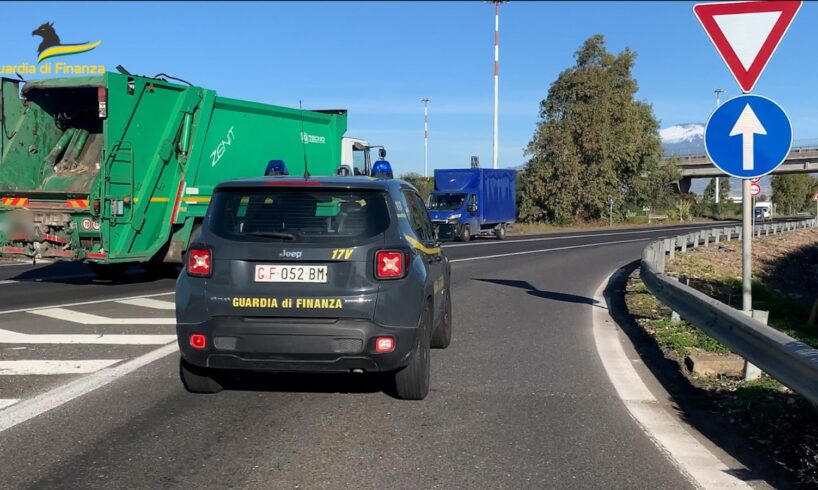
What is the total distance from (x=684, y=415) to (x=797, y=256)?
109 feet

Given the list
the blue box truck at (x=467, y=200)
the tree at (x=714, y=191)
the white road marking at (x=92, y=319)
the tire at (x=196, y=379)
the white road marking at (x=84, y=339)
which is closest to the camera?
the tire at (x=196, y=379)

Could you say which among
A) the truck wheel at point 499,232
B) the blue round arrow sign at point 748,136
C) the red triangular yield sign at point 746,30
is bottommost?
the truck wheel at point 499,232

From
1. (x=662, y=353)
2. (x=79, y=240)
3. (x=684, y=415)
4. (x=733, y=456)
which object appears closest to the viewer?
(x=733, y=456)

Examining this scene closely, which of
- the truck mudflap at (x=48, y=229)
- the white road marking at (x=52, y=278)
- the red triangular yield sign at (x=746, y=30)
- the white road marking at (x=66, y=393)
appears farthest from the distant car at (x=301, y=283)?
the white road marking at (x=52, y=278)

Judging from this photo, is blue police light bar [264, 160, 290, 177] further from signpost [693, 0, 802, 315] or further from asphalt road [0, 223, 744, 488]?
signpost [693, 0, 802, 315]

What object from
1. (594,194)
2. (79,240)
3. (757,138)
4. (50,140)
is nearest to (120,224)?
(79,240)

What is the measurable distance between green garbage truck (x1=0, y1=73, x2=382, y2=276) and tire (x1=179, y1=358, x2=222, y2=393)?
272 inches

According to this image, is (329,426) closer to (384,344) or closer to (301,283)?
(384,344)

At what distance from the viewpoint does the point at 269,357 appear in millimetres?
5496

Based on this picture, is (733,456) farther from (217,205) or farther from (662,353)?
(217,205)

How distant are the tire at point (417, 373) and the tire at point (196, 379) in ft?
4.96

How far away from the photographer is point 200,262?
565cm

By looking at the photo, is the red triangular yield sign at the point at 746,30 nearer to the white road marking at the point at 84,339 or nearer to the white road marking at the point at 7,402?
the white road marking at the point at 84,339

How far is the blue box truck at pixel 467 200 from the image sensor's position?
109 feet
